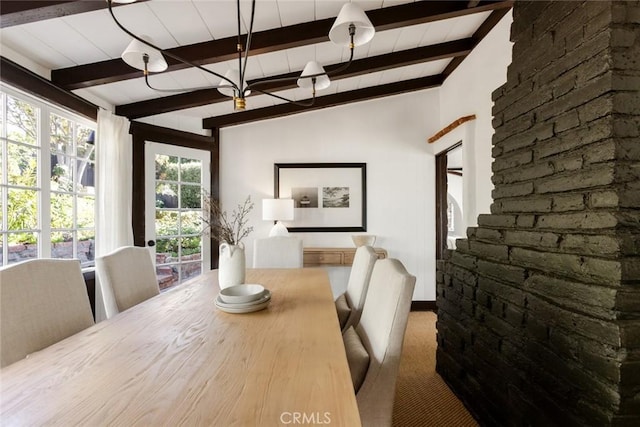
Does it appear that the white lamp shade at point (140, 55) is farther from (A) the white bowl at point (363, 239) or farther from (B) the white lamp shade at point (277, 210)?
(A) the white bowl at point (363, 239)

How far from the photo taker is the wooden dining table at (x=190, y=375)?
649mm

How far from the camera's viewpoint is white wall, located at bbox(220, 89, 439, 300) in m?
3.83

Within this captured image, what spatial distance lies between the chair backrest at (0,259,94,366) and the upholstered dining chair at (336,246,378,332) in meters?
1.26

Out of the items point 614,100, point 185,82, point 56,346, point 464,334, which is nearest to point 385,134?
point 185,82

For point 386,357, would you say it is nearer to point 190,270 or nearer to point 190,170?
point 190,270

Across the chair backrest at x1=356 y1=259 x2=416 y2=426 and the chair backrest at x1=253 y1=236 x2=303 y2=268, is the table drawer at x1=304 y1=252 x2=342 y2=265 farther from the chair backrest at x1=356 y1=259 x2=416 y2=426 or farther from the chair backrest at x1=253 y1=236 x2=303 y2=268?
the chair backrest at x1=356 y1=259 x2=416 y2=426

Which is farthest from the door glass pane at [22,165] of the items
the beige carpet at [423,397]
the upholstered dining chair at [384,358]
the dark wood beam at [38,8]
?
the beige carpet at [423,397]

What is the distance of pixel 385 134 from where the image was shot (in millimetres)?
3893

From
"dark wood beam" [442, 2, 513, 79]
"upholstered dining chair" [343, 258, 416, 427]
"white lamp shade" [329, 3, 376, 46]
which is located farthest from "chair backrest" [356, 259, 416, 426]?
"dark wood beam" [442, 2, 513, 79]

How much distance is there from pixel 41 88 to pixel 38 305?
5.93ft

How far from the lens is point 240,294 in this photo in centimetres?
147

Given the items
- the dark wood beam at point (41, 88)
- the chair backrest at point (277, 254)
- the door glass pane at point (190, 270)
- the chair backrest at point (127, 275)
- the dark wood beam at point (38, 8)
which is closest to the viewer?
the dark wood beam at point (38, 8)

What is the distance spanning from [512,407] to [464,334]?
484 millimetres

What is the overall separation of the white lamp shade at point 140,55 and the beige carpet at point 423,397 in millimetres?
2467
